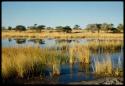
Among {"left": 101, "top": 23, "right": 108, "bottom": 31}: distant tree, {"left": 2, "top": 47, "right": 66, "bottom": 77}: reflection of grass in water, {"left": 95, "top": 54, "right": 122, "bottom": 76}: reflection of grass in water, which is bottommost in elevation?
{"left": 101, "top": 23, "right": 108, "bottom": 31}: distant tree

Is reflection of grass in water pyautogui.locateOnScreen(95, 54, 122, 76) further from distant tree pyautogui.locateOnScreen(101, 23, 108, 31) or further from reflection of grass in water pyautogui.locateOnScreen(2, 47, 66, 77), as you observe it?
distant tree pyautogui.locateOnScreen(101, 23, 108, 31)

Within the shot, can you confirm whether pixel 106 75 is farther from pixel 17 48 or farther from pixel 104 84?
pixel 17 48

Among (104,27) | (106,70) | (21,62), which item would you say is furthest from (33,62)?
(104,27)

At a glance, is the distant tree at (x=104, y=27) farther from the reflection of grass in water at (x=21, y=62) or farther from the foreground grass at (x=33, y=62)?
the reflection of grass in water at (x=21, y=62)

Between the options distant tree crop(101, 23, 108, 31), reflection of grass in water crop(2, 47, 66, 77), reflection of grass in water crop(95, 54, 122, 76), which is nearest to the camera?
reflection of grass in water crop(2, 47, 66, 77)

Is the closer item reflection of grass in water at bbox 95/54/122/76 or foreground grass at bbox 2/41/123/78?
foreground grass at bbox 2/41/123/78

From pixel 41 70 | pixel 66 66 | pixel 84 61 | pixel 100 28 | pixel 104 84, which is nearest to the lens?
pixel 104 84

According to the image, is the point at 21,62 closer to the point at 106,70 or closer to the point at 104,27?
the point at 106,70

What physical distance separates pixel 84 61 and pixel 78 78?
9.11ft

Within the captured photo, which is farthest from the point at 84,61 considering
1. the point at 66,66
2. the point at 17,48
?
the point at 17,48

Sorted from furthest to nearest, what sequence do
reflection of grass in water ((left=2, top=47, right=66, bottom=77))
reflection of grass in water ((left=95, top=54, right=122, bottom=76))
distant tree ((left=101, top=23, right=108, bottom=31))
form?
distant tree ((left=101, top=23, right=108, bottom=31)) < reflection of grass in water ((left=95, top=54, right=122, bottom=76)) < reflection of grass in water ((left=2, top=47, right=66, bottom=77))

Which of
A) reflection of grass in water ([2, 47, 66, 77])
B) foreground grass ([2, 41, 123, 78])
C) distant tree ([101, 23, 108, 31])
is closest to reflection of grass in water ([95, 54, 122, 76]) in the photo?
foreground grass ([2, 41, 123, 78])

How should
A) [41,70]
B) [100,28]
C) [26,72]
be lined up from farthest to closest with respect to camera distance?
1. [100,28]
2. [41,70]
3. [26,72]

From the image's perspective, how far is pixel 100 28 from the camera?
59000mm
